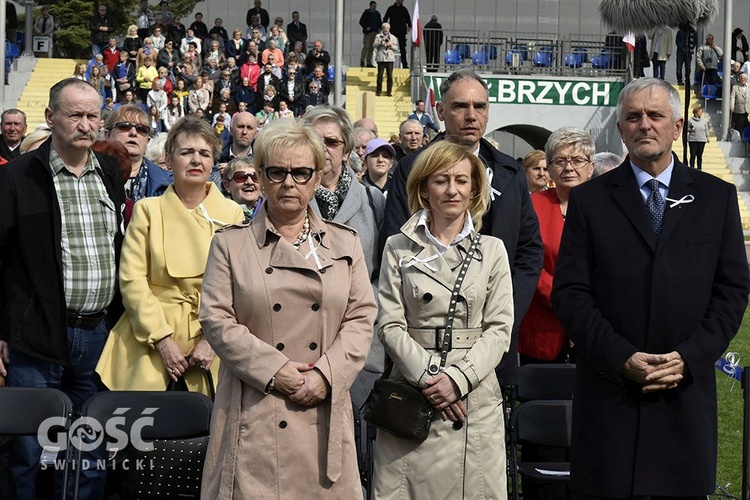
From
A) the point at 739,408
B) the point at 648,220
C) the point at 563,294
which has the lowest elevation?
the point at 739,408

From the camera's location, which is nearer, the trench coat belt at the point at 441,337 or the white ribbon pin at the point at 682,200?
the white ribbon pin at the point at 682,200

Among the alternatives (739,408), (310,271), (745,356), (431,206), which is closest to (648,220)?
(431,206)

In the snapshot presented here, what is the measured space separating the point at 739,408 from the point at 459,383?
4996mm

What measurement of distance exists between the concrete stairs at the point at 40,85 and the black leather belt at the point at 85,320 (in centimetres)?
2183

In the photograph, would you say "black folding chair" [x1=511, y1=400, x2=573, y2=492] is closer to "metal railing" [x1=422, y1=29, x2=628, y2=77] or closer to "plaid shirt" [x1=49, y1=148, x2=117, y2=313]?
"plaid shirt" [x1=49, y1=148, x2=117, y2=313]

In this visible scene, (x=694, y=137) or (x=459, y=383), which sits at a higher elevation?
(x=694, y=137)

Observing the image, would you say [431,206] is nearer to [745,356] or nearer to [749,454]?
[749,454]

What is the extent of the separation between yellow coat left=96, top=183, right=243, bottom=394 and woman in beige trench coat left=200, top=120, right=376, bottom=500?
114 cm

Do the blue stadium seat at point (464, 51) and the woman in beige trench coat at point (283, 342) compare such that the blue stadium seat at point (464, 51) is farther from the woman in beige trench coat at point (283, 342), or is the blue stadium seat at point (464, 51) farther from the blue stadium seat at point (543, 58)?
the woman in beige trench coat at point (283, 342)

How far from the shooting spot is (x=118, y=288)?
18.7 ft

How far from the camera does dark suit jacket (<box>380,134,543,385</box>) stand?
18.3 ft

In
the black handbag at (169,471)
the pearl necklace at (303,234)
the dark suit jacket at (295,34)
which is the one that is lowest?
the black handbag at (169,471)

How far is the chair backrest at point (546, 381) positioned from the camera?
5945mm

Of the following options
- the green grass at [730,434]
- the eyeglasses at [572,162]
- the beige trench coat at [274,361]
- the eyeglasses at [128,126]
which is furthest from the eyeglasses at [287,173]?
the green grass at [730,434]
